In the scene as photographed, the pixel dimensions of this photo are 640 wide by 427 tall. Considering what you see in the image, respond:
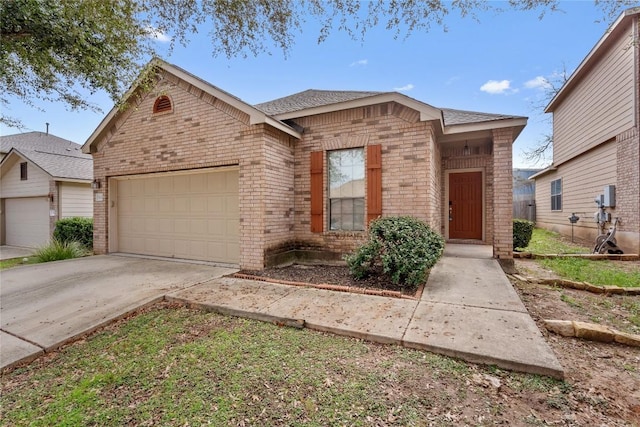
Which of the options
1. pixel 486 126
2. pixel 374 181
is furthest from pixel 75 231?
pixel 486 126

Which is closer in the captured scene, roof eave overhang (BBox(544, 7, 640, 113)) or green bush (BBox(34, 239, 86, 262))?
roof eave overhang (BBox(544, 7, 640, 113))

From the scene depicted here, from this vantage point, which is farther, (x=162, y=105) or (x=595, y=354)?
(x=162, y=105)

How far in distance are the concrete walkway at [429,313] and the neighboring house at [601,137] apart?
18.0ft

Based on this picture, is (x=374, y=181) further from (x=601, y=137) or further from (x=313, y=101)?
(x=601, y=137)

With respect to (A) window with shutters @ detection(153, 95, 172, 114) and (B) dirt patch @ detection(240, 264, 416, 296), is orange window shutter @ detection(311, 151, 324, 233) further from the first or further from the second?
(A) window with shutters @ detection(153, 95, 172, 114)

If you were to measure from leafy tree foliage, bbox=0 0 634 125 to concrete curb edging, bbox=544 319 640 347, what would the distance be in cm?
388

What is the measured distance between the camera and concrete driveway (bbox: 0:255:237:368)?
322 cm

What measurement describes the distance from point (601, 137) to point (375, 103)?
8.42m

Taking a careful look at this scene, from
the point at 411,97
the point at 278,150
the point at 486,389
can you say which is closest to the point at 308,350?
the point at 486,389

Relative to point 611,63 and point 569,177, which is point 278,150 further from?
point 569,177

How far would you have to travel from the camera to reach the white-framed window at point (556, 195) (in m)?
12.5

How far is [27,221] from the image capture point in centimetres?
1203

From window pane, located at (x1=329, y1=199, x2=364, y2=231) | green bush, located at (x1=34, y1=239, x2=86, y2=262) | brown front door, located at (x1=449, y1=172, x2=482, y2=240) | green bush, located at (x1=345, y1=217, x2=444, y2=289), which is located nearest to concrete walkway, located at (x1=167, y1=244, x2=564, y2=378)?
green bush, located at (x1=345, y1=217, x2=444, y2=289)

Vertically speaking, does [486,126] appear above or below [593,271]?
above
